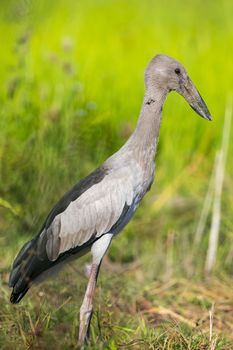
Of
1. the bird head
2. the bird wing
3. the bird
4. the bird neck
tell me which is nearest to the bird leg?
the bird

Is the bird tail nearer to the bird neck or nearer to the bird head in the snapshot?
the bird neck

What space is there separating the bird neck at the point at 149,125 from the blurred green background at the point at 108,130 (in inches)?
33.4

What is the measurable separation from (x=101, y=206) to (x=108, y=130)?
1813mm

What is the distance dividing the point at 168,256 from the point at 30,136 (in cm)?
107

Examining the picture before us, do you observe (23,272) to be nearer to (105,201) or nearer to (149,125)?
(105,201)

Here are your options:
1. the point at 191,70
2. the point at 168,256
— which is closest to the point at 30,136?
the point at 168,256

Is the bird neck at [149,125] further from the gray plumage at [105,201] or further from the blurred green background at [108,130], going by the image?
the blurred green background at [108,130]

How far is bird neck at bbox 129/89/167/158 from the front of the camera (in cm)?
402

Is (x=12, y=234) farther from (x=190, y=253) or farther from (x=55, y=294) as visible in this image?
(x=190, y=253)

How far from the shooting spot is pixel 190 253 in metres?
5.57

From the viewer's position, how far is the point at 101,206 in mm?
3986

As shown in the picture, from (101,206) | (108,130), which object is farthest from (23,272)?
(108,130)

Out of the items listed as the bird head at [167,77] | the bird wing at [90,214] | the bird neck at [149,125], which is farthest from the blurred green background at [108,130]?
the bird head at [167,77]

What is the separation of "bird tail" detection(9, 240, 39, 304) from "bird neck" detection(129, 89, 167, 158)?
0.63 m
